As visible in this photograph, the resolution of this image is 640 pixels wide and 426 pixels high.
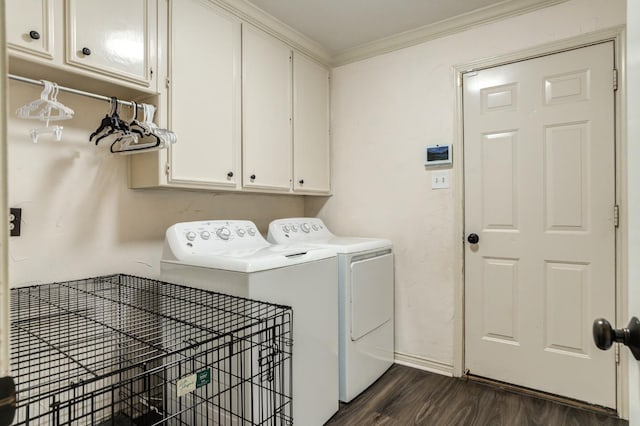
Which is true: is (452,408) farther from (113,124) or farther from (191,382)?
(113,124)

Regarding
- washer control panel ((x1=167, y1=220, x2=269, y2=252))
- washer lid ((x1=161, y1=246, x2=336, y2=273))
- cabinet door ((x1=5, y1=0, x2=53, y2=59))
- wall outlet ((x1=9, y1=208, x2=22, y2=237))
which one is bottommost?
washer lid ((x1=161, y1=246, x2=336, y2=273))

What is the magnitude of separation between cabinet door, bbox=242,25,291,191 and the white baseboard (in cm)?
153

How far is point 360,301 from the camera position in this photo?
87.3 inches

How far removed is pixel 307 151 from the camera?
279cm

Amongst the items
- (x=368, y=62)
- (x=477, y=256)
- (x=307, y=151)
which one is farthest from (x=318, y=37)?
(x=477, y=256)

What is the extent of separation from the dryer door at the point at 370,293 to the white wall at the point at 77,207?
1.17 m

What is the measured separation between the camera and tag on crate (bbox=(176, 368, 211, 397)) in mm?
897

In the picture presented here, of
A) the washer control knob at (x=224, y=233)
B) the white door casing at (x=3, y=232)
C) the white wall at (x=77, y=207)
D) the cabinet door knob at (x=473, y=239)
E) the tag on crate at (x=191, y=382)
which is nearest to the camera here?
the white door casing at (x=3, y=232)

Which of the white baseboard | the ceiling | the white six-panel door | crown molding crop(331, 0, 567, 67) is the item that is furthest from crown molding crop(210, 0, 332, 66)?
the white baseboard

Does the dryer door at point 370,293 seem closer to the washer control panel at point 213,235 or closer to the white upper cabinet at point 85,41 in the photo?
the washer control panel at point 213,235

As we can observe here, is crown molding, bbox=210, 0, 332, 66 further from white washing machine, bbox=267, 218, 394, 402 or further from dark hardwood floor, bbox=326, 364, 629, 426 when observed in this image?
dark hardwood floor, bbox=326, 364, 629, 426

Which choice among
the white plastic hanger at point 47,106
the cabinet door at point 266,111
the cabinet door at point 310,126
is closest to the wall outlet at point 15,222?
the white plastic hanger at point 47,106

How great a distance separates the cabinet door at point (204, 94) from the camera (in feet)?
6.11

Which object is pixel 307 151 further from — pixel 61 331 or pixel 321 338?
pixel 61 331
